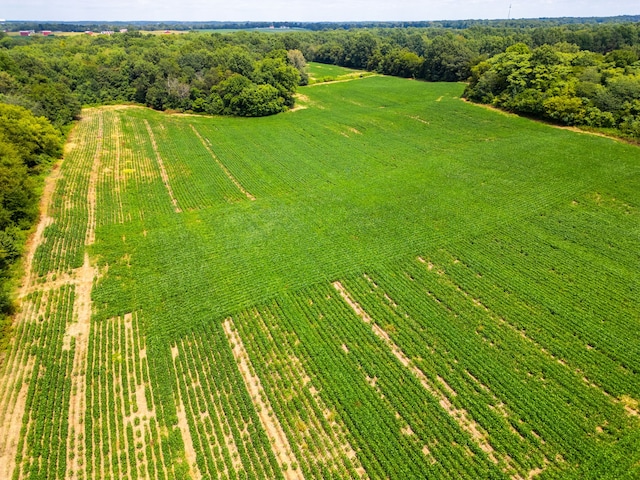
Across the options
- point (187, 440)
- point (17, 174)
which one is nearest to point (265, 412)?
point (187, 440)

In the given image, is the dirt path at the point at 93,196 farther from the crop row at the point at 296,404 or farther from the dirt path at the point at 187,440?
the dirt path at the point at 187,440

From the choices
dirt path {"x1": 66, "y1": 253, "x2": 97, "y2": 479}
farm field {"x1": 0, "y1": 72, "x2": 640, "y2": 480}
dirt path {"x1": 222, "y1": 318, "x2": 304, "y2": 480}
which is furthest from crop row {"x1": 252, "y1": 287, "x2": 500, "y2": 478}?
dirt path {"x1": 66, "y1": 253, "x2": 97, "y2": 479}

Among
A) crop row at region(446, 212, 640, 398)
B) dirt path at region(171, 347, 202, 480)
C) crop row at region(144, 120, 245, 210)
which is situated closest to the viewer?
dirt path at region(171, 347, 202, 480)

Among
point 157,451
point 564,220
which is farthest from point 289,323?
point 564,220

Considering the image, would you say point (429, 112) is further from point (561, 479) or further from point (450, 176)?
point (561, 479)

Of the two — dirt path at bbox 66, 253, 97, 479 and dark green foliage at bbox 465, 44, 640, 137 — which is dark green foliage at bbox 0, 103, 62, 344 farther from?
dark green foliage at bbox 465, 44, 640, 137

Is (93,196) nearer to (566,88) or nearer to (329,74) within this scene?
(566,88)
